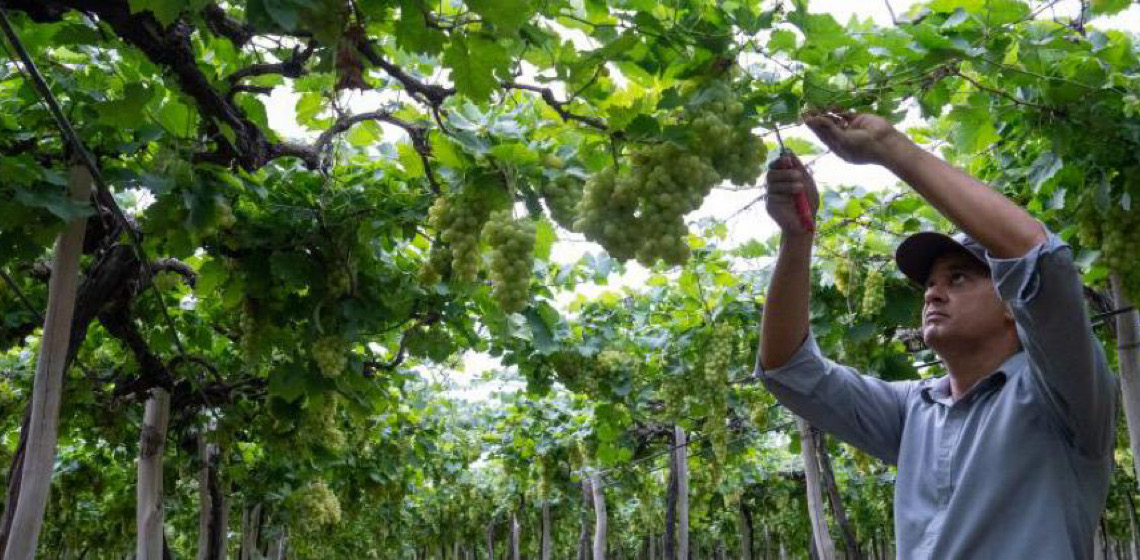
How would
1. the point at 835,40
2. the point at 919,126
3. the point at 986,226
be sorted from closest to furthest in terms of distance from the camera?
the point at 986,226 → the point at 835,40 → the point at 919,126

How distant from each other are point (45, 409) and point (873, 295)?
3800 millimetres

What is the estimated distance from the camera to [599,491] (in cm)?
1001

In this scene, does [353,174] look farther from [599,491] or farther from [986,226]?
[599,491]

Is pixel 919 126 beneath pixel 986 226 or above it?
above

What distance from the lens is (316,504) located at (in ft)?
26.3

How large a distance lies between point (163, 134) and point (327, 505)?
19.3ft

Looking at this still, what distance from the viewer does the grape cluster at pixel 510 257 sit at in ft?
7.89

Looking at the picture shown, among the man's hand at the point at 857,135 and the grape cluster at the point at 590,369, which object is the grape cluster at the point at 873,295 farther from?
the man's hand at the point at 857,135

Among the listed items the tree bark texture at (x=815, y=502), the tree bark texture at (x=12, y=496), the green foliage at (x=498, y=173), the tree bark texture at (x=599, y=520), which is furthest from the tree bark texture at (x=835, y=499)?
the tree bark texture at (x=12, y=496)

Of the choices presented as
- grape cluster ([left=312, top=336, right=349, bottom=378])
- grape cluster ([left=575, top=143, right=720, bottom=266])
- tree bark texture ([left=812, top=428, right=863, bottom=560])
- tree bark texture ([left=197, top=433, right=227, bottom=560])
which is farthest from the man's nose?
tree bark texture ([left=197, top=433, right=227, bottom=560])

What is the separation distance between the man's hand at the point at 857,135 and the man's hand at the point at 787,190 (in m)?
0.11

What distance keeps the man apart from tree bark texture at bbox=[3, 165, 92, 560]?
7.81 feet

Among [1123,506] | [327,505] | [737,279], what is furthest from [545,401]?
[1123,506]

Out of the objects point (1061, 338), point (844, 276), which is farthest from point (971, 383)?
point (844, 276)
